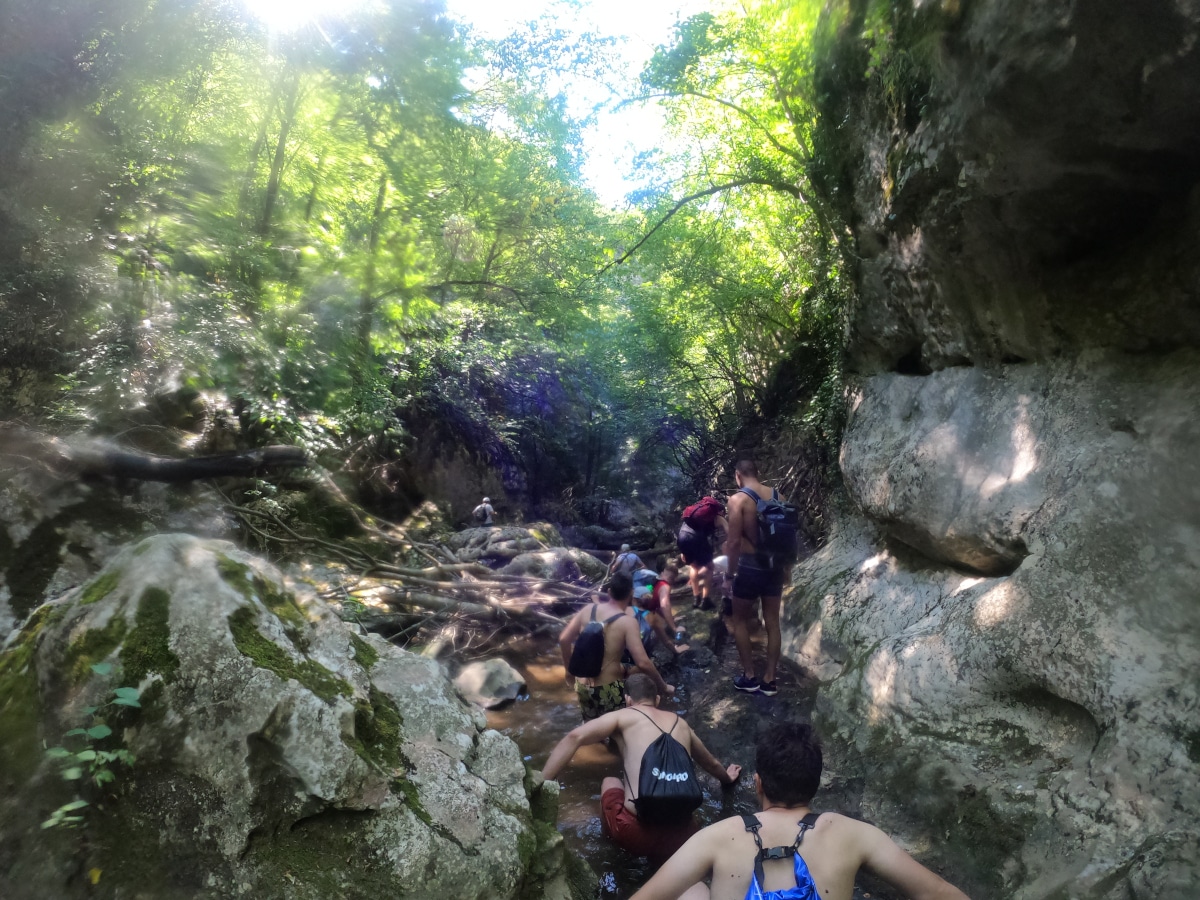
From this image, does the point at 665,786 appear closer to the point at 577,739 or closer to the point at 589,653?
the point at 577,739

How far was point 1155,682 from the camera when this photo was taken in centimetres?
296

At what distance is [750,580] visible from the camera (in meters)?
5.72

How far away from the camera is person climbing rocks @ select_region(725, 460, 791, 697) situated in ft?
18.5

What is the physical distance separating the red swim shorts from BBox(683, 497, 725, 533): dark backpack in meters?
4.92

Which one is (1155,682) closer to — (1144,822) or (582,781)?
(1144,822)

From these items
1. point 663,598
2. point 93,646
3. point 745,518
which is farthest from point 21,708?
point 663,598

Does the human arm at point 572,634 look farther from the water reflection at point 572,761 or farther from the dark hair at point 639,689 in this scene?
the dark hair at point 639,689

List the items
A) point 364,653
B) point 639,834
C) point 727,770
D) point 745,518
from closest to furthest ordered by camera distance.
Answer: point 364,653
point 639,834
point 727,770
point 745,518

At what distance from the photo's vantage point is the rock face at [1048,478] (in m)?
2.91

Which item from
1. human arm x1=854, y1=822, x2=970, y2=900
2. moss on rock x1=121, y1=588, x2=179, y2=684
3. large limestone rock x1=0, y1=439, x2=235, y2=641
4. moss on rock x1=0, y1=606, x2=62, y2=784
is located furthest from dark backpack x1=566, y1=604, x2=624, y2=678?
large limestone rock x1=0, y1=439, x2=235, y2=641

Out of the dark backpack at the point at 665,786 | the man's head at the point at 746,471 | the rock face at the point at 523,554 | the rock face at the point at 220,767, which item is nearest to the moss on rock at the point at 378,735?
the rock face at the point at 220,767

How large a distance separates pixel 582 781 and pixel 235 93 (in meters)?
7.06

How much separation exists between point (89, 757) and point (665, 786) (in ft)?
8.08

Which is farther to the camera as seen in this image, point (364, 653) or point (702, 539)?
point (702, 539)
